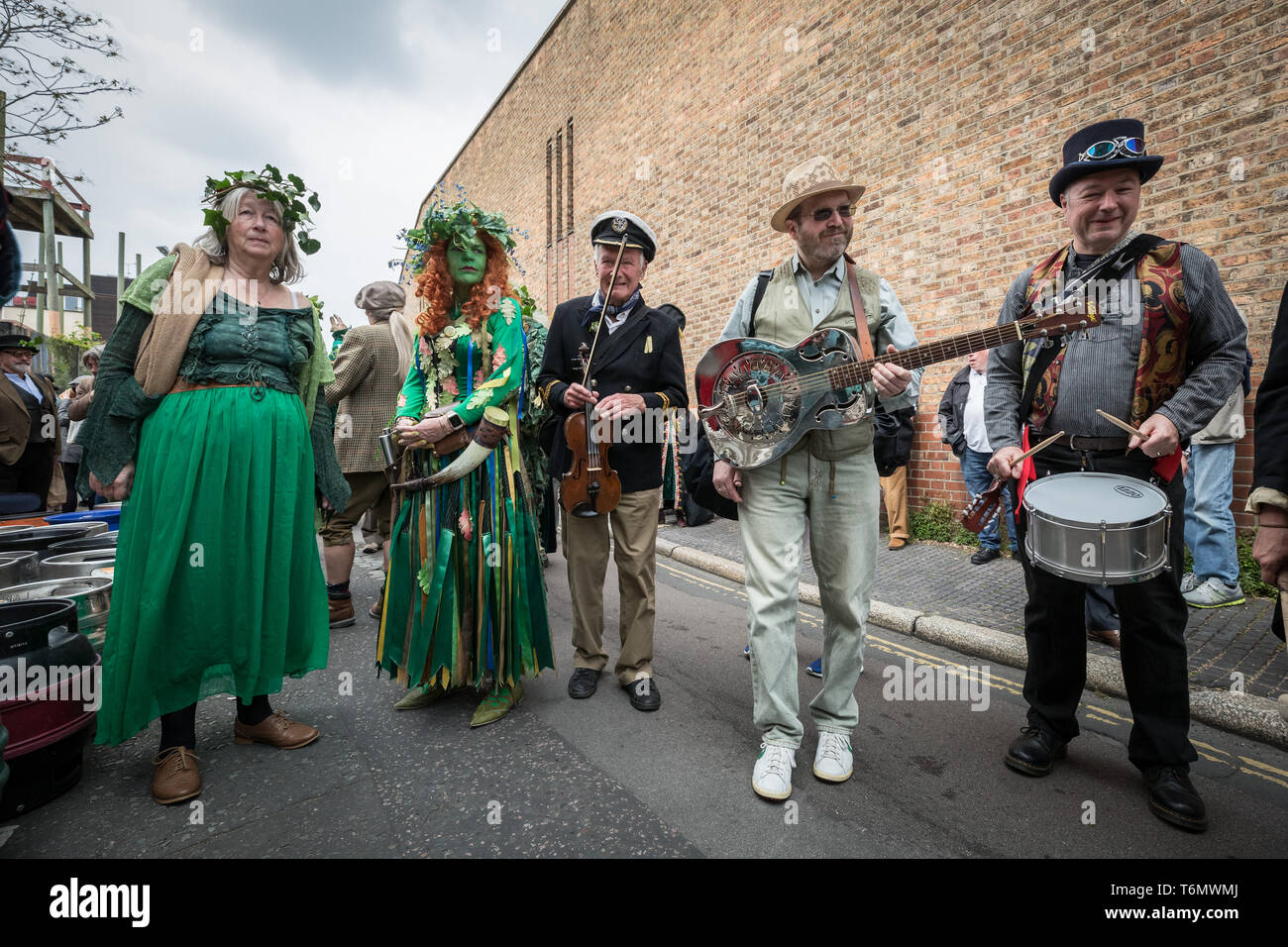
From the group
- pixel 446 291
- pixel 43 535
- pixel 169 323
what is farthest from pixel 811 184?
pixel 43 535

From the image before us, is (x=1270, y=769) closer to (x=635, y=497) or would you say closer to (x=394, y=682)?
(x=635, y=497)

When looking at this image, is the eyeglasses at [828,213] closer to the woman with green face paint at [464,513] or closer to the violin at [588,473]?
the violin at [588,473]

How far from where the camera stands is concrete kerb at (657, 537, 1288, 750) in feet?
9.32

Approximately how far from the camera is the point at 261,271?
2.75m

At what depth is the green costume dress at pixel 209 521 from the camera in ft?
7.98

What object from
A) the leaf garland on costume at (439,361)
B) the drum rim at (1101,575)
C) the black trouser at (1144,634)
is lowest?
the black trouser at (1144,634)

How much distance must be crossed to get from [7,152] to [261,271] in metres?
5.47

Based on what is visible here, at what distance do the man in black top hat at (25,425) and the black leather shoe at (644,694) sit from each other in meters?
6.07

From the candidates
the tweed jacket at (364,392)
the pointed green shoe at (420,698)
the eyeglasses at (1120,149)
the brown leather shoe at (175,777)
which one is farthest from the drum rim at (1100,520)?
the tweed jacket at (364,392)

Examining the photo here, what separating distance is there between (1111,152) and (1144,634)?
1.75 m

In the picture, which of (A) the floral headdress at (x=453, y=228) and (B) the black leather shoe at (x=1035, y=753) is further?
(A) the floral headdress at (x=453, y=228)

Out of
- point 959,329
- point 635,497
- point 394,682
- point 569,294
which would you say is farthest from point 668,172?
point 394,682

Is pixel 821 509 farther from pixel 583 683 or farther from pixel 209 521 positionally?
pixel 209 521

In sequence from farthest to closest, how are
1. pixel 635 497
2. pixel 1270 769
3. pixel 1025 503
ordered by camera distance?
pixel 635 497 < pixel 1270 769 < pixel 1025 503
